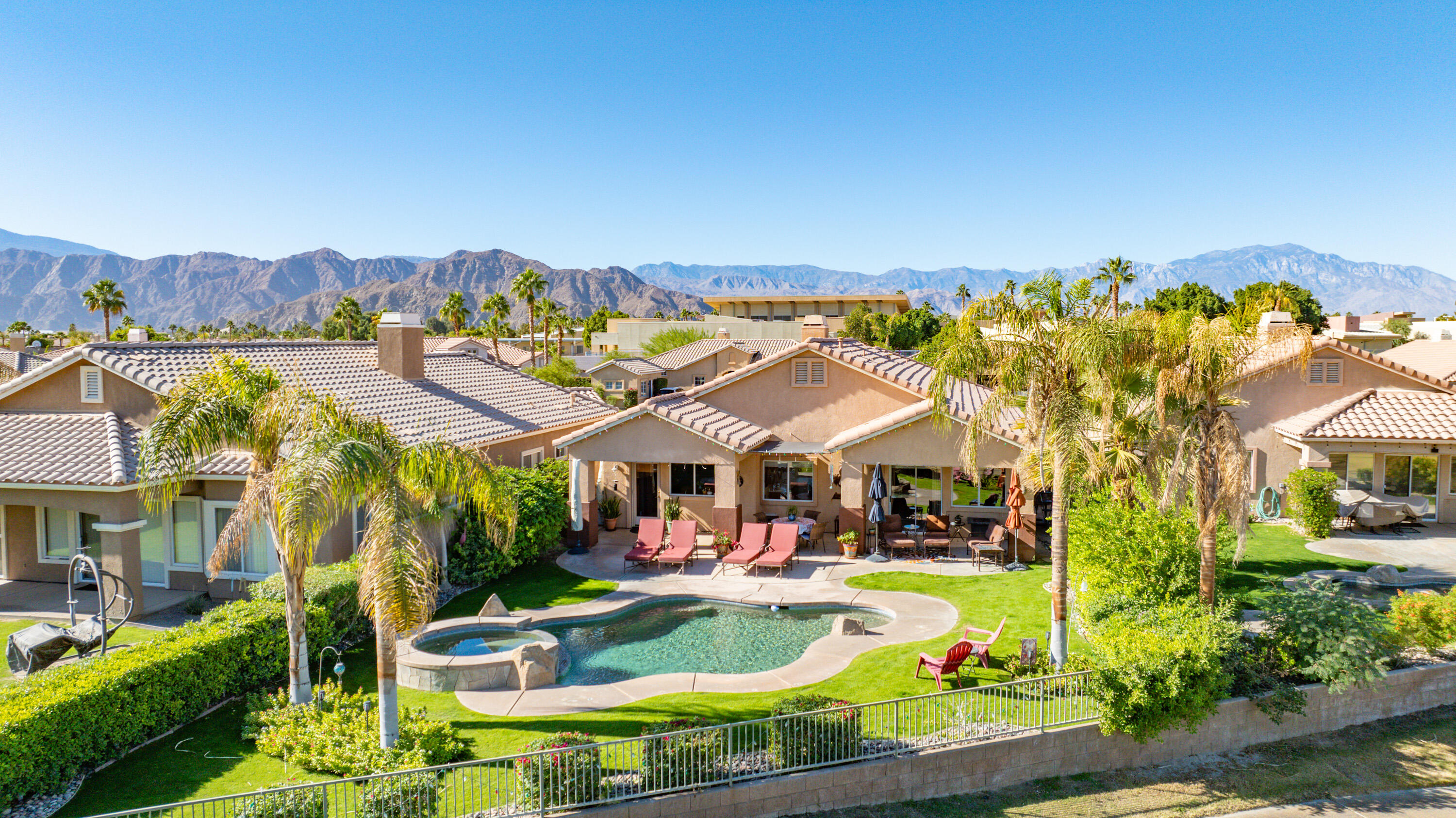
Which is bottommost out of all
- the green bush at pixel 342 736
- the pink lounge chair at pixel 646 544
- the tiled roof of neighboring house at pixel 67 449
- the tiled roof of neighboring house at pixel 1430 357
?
the green bush at pixel 342 736

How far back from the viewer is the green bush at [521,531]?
19734 millimetres

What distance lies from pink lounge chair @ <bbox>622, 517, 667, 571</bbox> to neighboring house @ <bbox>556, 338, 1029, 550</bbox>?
1826mm

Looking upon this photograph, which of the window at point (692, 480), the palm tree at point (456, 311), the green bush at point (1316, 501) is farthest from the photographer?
the palm tree at point (456, 311)

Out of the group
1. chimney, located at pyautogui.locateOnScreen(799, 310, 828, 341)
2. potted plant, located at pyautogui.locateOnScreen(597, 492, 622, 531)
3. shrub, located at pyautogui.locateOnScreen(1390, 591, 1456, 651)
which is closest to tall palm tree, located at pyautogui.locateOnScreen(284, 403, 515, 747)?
potted plant, located at pyautogui.locateOnScreen(597, 492, 622, 531)

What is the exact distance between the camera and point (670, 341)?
3595 inches

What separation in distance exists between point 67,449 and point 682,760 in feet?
53.9

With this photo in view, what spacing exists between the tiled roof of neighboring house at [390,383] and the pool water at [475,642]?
4895mm

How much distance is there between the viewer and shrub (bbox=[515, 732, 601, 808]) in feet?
31.2

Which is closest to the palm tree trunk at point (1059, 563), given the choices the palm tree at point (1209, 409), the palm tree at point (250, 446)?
the palm tree at point (1209, 409)

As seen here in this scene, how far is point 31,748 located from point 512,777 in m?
5.73

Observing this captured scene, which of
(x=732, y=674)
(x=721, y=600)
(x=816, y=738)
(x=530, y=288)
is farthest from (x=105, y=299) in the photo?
(x=816, y=738)

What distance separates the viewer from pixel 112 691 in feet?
36.0

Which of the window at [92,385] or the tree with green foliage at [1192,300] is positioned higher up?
the tree with green foliage at [1192,300]

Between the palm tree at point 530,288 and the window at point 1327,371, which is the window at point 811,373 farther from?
the palm tree at point 530,288
